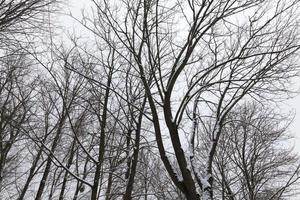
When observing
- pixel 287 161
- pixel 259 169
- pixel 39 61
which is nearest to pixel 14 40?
pixel 39 61

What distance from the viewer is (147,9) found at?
5277 mm

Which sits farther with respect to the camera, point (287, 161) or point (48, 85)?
point (287, 161)

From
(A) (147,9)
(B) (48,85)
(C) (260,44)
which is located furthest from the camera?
(B) (48,85)

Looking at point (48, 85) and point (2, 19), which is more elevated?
point (48, 85)

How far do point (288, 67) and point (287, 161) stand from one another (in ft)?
26.3

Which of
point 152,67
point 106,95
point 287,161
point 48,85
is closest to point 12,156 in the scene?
point 48,85

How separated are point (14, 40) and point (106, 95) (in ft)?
12.0

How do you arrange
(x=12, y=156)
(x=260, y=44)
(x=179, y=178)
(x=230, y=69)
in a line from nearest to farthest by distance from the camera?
(x=179, y=178)
(x=260, y=44)
(x=230, y=69)
(x=12, y=156)

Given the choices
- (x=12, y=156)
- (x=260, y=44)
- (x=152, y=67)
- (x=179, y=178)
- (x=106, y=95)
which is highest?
(x=12, y=156)

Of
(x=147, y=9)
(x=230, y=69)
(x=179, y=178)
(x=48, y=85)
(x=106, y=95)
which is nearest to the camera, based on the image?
(x=179, y=178)

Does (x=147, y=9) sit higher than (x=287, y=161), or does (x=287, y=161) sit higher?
(x=287, y=161)

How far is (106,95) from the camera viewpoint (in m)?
8.80

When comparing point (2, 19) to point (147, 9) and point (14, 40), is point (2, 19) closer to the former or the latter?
point (14, 40)

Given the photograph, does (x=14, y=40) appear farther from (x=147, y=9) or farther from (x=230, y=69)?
(x=230, y=69)
